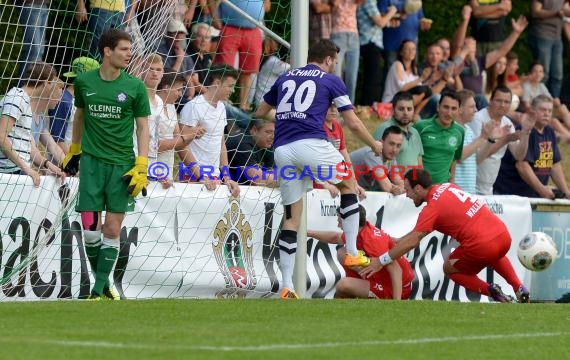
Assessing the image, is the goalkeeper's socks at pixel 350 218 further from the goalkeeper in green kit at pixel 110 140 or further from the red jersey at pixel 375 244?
the goalkeeper in green kit at pixel 110 140

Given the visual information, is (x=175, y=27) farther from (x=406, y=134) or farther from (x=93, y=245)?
(x=93, y=245)

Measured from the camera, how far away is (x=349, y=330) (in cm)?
873

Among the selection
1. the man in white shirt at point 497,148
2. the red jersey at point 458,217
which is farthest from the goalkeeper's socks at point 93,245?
the man in white shirt at point 497,148

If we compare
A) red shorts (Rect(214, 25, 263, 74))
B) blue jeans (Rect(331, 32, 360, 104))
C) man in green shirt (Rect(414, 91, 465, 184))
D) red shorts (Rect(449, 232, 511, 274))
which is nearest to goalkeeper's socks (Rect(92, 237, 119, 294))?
red shorts (Rect(214, 25, 263, 74))

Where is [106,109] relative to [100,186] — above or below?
above

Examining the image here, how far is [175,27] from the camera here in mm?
13227

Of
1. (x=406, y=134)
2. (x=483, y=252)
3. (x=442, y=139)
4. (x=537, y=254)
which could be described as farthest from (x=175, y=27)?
(x=537, y=254)

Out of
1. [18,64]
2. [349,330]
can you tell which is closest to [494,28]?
[18,64]

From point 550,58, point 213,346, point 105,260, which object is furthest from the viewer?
point 550,58

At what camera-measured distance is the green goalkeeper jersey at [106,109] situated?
422 inches

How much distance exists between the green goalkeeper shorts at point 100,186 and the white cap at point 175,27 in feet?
9.06

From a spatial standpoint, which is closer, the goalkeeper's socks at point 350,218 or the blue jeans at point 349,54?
the goalkeeper's socks at point 350,218

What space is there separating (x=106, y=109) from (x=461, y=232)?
13.4ft

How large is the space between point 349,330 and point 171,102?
4800 mm
